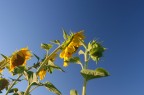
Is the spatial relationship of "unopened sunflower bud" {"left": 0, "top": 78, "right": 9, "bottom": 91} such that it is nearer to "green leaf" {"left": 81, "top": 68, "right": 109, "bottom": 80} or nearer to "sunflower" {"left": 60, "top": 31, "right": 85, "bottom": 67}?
"sunflower" {"left": 60, "top": 31, "right": 85, "bottom": 67}

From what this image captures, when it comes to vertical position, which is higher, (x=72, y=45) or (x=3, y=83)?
(x=72, y=45)

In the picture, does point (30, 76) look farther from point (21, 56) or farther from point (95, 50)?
point (21, 56)

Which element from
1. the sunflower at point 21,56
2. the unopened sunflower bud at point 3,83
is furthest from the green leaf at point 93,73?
the sunflower at point 21,56

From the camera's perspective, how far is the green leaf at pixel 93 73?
1.64 metres

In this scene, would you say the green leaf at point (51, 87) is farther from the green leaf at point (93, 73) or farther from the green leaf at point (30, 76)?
the green leaf at point (93, 73)

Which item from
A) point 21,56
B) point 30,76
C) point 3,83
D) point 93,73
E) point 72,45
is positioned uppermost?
point 21,56

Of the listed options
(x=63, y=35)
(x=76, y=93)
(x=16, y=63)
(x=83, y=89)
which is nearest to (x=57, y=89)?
(x=76, y=93)

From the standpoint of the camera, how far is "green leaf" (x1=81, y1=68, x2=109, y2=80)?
1.64 metres

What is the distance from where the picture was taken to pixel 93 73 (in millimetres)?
1654

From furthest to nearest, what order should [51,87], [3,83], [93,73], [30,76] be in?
[3,83], [30,76], [51,87], [93,73]

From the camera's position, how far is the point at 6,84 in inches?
99.3

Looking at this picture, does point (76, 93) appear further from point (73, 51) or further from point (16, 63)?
point (16, 63)

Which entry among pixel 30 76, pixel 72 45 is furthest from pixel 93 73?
pixel 72 45

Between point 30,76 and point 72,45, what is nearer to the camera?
point 30,76
